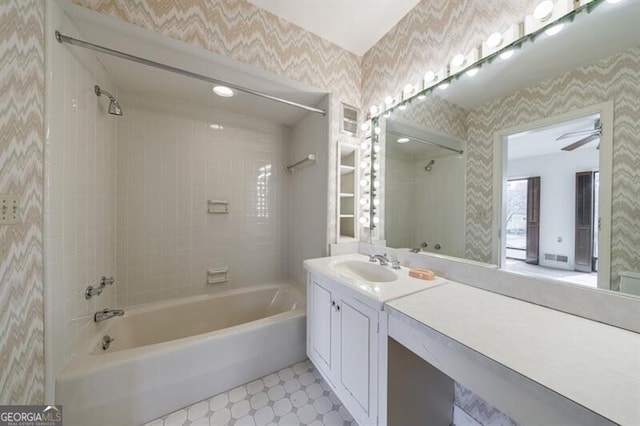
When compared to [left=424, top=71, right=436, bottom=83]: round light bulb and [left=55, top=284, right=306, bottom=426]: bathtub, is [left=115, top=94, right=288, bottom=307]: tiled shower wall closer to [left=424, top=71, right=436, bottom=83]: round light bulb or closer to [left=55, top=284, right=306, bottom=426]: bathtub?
[left=55, top=284, right=306, bottom=426]: bathtub

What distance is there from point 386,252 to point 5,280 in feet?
6.02

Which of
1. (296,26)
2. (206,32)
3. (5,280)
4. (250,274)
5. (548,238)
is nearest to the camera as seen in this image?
(5,280)

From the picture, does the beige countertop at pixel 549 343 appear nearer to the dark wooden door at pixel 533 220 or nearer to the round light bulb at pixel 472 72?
the dark wooden door at pixel 533 220

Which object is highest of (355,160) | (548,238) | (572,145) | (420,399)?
(355,160)

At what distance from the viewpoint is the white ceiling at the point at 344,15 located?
137 cm

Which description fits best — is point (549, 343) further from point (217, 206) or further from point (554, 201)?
point (217, 206)

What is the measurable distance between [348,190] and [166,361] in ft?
5.62

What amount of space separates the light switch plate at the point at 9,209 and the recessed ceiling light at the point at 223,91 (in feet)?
4.20

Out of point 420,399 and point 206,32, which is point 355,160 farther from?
point 420,399

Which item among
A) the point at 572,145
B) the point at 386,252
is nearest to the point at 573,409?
the point at 572,145

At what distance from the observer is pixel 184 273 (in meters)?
1.96

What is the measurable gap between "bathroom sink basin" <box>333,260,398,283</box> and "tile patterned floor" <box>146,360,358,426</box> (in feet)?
2.51

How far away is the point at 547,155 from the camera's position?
0.89m

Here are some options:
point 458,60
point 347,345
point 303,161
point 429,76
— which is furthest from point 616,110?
point 303,161
